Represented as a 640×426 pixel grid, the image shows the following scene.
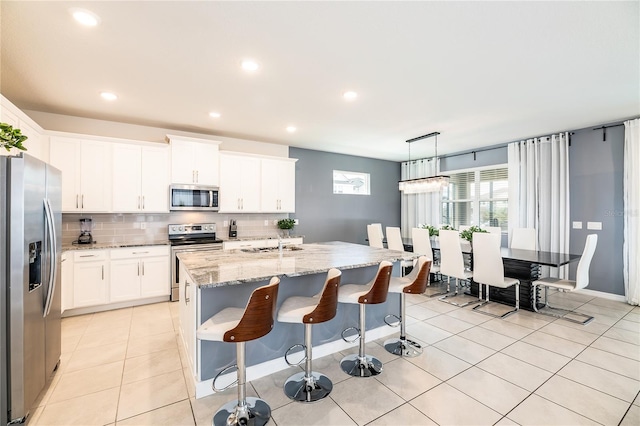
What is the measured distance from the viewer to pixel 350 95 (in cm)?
343

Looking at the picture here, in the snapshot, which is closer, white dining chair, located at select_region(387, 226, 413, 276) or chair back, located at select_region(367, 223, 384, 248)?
white dining chair, located at select_region(387, 226, 413, 276)

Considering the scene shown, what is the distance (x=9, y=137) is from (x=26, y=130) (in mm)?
1648

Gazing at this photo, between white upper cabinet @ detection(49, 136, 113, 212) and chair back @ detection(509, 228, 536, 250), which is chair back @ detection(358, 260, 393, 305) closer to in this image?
chair back @ detection(509, 228, 536, 250)

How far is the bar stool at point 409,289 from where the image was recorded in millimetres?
2640

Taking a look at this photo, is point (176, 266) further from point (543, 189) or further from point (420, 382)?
point (543, 189)

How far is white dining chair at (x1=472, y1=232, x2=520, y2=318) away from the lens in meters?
3.95

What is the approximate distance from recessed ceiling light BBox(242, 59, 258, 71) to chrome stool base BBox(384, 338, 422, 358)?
3052 millimetres

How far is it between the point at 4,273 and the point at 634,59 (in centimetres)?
513

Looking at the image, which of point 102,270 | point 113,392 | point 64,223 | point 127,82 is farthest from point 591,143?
point 64,223

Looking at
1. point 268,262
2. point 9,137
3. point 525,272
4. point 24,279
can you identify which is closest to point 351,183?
point 525,272

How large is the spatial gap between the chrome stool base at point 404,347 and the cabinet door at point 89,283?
12.4 feet

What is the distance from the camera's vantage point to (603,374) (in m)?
2.48

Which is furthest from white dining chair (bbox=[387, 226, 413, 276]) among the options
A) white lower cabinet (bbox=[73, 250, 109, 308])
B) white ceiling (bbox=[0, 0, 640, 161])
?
white lower cabinet (bbox=[73, 250, 109, 308])

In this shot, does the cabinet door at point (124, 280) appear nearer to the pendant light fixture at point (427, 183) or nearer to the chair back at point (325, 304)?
the chair back at point (325, 304)
